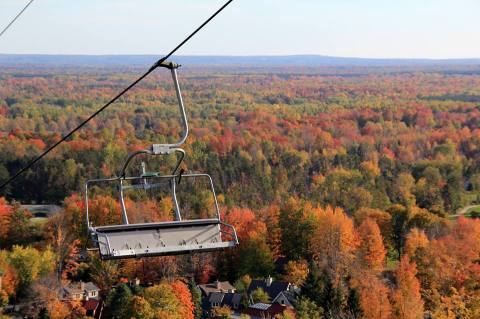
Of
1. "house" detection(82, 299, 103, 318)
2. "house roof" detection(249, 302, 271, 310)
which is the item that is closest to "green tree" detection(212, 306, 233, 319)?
"house roof" detection(249, 302, 271, 310)

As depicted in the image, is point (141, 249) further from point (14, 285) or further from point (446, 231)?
point (446, 231)

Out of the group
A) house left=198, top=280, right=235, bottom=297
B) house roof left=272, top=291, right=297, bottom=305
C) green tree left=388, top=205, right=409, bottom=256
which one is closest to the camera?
house roof left=272, top=291, right=297, bottom=305

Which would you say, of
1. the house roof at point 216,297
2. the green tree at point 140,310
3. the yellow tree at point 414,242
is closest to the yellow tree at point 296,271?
the house roof at point 216,297

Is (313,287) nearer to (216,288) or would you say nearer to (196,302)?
(196,302)

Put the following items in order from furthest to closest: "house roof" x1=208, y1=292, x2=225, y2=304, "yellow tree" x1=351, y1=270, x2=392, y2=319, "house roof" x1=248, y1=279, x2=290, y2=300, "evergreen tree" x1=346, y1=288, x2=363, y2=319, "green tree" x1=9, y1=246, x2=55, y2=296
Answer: "green tree" x1=9, y1=246, x2=55, y2=296, "house roof" x1=248, y1=279, x2=290, y2=300, "house roof" x1=208, y1=292, x2=225, y2=304, "evergreen tree" x1=346, y1=288, x2=363, y2=319, "yellow tree" x1=351, y1=270, x2=392, y2=319

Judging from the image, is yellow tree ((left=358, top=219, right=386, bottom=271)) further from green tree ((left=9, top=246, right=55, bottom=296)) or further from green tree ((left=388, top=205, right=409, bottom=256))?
green tree ((left=9, top=246, right=55, bottom=296))

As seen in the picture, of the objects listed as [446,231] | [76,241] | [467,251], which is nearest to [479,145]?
[446,231]

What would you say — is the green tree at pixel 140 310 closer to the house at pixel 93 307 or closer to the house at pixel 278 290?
the house at pixel 93 307
